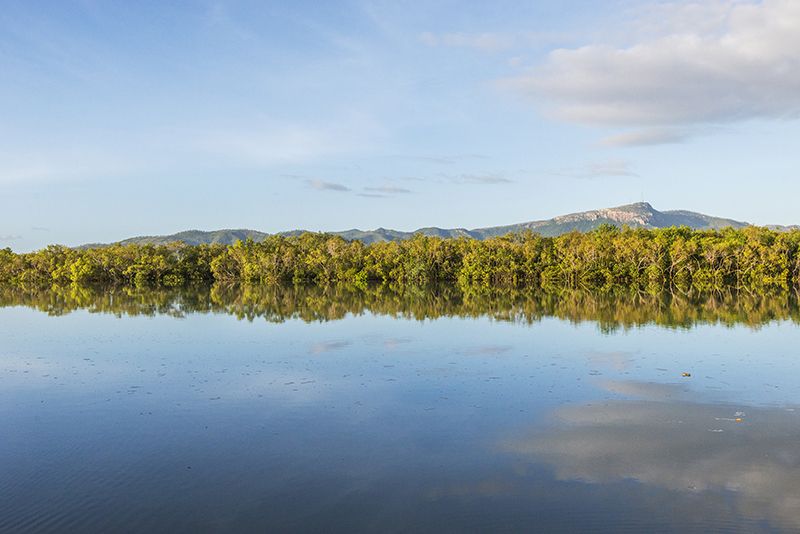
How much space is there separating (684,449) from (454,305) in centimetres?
3476

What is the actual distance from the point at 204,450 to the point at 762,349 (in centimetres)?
2337

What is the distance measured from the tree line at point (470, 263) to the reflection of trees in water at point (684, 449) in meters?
52.1

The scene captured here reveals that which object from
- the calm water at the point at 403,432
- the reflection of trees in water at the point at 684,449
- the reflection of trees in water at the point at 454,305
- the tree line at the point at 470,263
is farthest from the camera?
the tree line at the point at 470,263

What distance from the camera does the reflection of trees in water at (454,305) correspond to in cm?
3894

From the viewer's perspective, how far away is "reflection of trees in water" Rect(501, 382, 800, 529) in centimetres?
1091

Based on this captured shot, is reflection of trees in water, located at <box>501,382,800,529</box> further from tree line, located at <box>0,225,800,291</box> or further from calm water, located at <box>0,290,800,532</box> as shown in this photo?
tree line, located at <box>0,225,800,291</box>

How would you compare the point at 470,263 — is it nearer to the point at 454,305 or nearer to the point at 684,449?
the point at 454,305

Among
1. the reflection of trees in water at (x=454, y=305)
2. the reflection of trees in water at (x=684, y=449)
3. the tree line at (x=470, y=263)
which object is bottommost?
the reflection of trees in water at (x=684, y=449)

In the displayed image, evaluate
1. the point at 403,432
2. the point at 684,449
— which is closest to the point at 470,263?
the point at 403,432

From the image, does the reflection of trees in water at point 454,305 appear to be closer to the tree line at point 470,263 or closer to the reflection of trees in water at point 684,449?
the tree line at point 470,263

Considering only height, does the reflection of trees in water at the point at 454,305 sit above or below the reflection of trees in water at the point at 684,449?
above

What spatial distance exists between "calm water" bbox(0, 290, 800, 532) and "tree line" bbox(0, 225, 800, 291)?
46237 mm

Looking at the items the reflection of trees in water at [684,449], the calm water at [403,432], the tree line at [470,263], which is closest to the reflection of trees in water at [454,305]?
the calm water at [403,432]

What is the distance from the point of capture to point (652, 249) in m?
77.4
